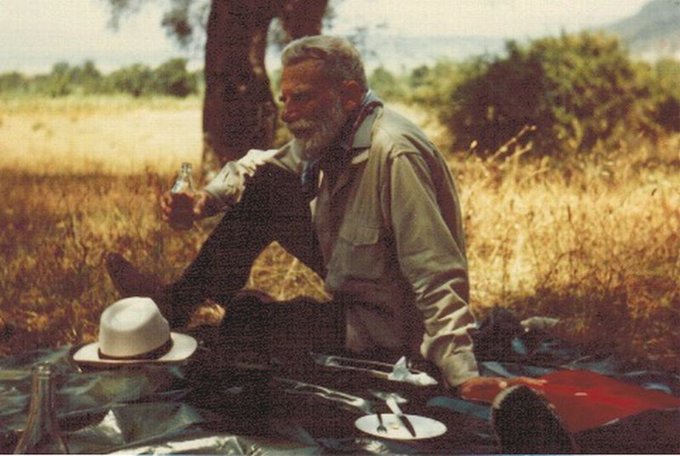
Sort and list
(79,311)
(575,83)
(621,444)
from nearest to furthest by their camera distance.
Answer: (621,444), (79,311), (575,83)

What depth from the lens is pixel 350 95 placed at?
318cm

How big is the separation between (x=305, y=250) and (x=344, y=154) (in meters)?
0.46

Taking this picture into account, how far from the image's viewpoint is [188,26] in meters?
6.06

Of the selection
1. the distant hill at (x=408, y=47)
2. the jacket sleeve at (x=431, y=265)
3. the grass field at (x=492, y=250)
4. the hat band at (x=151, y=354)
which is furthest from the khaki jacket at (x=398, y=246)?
the distant hill at (x=408, y=47)

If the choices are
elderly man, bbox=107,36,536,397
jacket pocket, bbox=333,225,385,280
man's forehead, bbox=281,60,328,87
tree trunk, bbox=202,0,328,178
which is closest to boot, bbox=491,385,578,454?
elderly man, bbox=107,36,536,397

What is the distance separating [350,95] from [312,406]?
3.16ft

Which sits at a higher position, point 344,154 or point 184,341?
point 344,154

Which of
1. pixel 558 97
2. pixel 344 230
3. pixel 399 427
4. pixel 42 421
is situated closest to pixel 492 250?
pixel 344 230

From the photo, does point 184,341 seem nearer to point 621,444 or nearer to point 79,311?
point 79,311

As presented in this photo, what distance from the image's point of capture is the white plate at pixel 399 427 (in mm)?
2663

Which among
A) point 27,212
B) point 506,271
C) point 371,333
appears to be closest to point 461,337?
point 371,333

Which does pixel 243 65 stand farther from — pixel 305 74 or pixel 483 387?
pixel 483 387

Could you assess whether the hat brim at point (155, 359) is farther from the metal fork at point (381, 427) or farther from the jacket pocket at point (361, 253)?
the metal fork at point (381, 427)

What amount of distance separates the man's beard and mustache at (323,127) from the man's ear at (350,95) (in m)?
0.02
